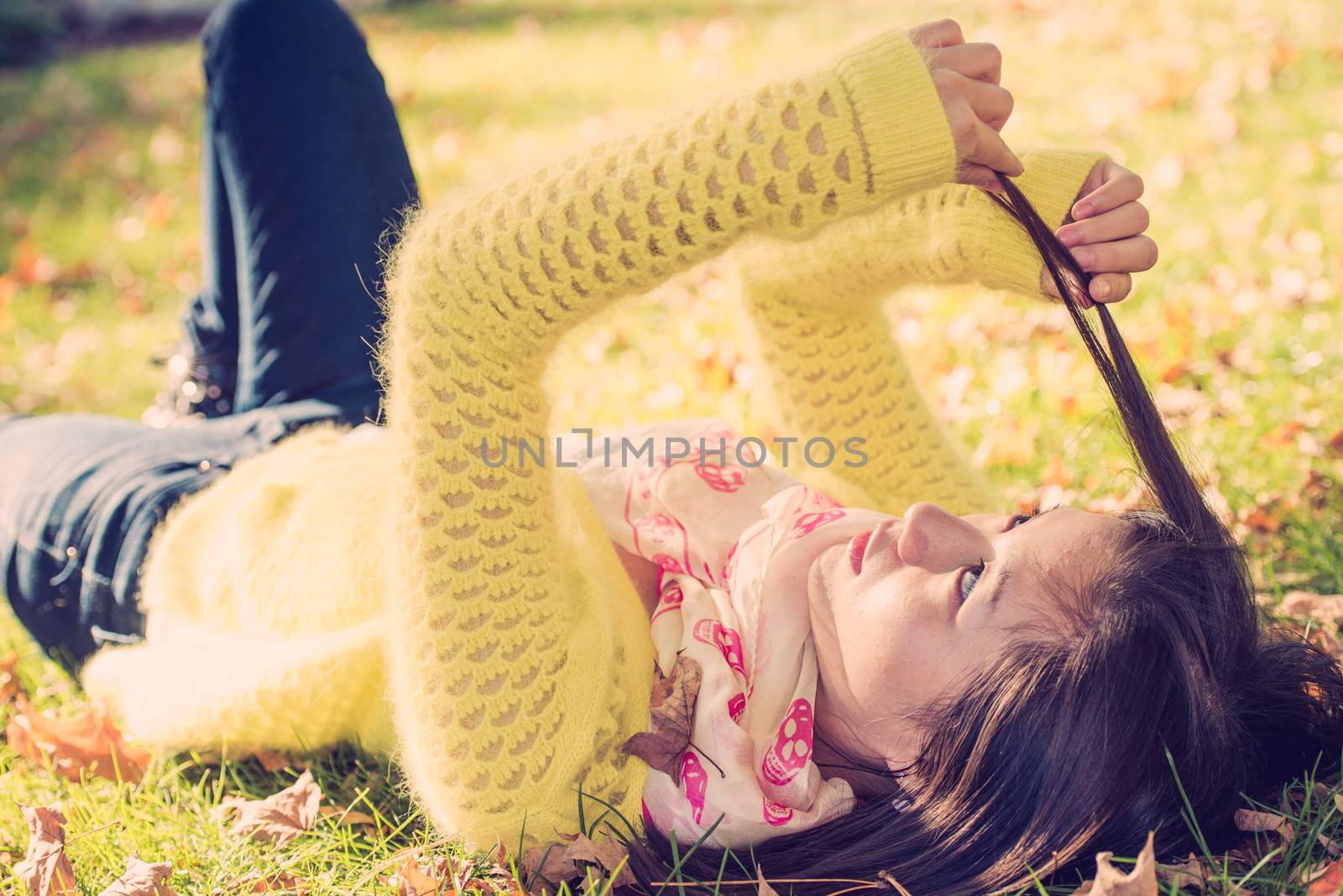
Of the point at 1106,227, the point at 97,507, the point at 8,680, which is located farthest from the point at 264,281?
the point at 1106,227

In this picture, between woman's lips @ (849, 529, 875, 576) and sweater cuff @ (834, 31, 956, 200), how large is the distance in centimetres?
56

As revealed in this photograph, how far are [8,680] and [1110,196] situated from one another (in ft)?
8.03

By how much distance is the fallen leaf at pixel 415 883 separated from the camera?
168 cm

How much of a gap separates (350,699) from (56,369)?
3096 mm

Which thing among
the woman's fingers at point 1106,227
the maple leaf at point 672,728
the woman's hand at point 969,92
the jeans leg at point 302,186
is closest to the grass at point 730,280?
the woman's hand at point 969,92

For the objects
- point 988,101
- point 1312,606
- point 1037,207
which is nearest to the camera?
point 988,101

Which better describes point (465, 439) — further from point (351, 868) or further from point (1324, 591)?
point (1324, 591)

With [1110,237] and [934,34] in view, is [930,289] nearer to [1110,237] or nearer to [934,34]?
[1110,237]

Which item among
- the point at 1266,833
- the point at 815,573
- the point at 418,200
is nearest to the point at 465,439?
the point at 815,573

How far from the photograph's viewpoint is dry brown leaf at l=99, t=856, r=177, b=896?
1.72 m

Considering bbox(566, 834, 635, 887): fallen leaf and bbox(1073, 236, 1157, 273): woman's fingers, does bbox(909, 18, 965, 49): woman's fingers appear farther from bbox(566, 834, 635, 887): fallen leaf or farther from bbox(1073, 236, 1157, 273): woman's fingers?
bbox(566, 834, 635, 887): fallen leaf

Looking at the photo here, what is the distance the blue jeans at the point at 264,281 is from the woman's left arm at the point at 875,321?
3.04ft

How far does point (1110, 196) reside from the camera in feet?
5.60

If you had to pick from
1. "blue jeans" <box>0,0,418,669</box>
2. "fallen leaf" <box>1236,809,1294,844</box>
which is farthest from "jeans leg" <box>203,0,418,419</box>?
"fallen leaf" <box>1236,809,1294,844</box>
